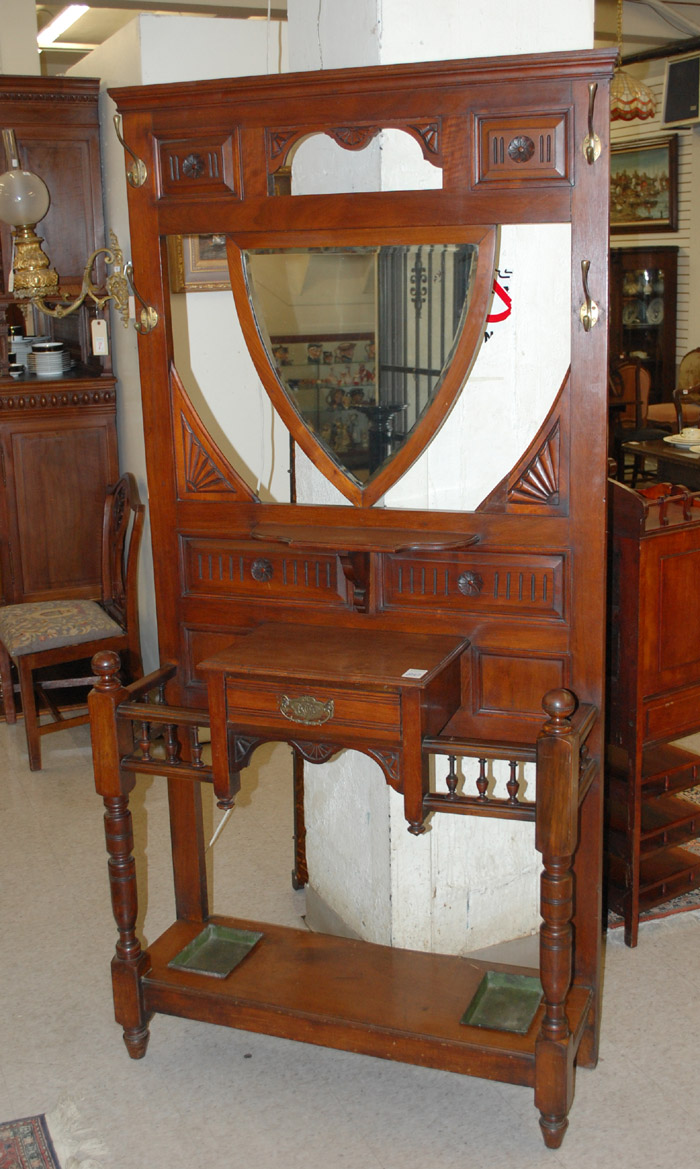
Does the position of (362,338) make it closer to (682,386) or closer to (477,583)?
(477,583)

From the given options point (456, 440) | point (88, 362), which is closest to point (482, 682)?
point (456, 440)

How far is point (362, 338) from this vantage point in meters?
2.41

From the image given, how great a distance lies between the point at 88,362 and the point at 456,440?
2699mm

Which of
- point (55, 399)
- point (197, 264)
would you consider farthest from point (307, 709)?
point (55, 399)

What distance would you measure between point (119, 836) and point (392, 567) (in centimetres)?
84

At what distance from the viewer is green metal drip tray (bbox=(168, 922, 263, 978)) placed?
263cm

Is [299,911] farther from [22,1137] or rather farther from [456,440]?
[456,440]

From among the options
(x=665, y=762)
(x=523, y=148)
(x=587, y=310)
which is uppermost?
(x=523, y=148)

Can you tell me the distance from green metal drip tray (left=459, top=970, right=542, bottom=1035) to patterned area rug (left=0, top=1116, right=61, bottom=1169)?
869 mm

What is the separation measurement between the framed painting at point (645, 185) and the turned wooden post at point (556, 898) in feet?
26.1

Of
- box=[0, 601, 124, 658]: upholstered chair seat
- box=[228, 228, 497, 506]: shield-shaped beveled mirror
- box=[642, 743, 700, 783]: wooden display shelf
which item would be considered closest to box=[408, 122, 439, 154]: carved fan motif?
box=[228, 228, 497, 506]: shield-shaped beveled mirror

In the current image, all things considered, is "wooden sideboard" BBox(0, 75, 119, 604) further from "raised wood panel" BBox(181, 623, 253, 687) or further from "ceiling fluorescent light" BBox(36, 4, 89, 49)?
"ceiling fluorescent light" BBox(36, 4, 89, 49)

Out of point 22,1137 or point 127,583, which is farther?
point 127,583

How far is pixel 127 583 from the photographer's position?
4.33 m
